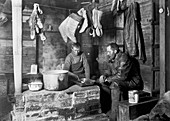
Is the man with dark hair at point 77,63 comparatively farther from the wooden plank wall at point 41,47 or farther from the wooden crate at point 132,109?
the wooden crate at point 132,109

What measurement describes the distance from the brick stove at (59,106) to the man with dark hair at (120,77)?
428 millimetres

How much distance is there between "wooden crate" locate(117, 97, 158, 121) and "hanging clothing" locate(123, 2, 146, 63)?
986mm

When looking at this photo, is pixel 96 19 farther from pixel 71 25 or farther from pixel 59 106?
pixel 59 106

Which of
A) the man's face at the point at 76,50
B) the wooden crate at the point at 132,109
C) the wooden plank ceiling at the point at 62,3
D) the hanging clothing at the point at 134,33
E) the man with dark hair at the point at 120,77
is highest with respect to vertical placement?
the wooden plank ceiling at the point at 62,3

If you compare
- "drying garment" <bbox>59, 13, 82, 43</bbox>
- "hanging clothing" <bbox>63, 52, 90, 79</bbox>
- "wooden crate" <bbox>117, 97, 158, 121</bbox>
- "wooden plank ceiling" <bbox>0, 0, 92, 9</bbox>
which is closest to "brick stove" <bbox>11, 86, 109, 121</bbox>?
"wooden crate" <bbox>117, 97, 158, 121</bbox>

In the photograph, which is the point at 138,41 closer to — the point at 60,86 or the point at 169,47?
the point at 169,47

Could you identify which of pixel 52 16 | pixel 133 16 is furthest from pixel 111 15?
pixel 52 16

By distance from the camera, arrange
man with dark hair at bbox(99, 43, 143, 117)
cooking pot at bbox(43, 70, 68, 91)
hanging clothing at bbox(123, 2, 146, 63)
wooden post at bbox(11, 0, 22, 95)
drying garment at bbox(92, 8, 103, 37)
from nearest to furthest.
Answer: wooden post at bbox(11, 0, 22, 95) < cooking pot at bbox(43, 70, 68, 91) < man with dark hair at bbox(99, 43, 143, 117) < hanging clothing at bbox(123, 2, 146, 63) < drying garment at bbox(92, 8, 103, 37)

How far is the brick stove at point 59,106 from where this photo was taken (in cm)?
291

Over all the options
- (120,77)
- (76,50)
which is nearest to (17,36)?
(76,50)

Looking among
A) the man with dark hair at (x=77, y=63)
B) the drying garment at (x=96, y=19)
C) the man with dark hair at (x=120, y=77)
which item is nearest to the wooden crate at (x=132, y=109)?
the man with dark hair at (x=120, y=77)

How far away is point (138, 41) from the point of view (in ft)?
12.5

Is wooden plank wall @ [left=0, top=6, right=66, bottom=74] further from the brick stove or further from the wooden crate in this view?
the wooden crate

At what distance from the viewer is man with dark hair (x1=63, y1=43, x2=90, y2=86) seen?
419cm
